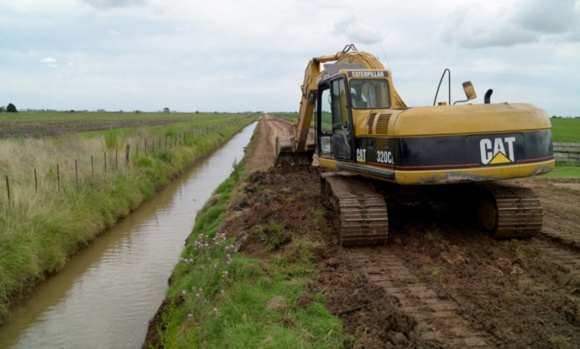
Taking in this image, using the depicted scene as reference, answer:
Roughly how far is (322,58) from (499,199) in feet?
18.3

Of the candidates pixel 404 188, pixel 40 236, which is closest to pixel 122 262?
pixel 40 236

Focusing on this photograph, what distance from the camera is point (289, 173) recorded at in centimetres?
1394

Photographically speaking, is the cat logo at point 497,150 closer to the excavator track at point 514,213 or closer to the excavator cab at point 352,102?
the excavator track at point 514,213

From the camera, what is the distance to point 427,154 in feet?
21.5

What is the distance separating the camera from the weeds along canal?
22.8 ft

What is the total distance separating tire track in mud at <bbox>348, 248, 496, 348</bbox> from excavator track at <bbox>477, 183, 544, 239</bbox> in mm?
1699

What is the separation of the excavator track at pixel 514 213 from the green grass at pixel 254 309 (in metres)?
2.78

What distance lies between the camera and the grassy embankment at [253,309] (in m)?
4.62

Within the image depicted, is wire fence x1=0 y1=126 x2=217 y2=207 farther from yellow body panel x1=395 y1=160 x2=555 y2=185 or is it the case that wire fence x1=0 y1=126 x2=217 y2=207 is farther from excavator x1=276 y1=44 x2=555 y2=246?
yellow body panel x1=395 y1=160 x2=555 y2=185

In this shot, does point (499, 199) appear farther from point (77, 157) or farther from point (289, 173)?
point (77, 157)

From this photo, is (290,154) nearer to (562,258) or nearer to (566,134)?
(562,258)

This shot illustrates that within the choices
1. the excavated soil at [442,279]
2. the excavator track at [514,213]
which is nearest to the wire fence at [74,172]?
the excavated soil at [442,279]

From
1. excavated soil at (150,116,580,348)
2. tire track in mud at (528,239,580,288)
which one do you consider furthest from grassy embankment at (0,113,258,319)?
tire track in mud at (528,239,580,288)

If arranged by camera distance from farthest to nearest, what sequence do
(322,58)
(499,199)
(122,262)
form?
(322,58) < (122,262) < (499,199)
